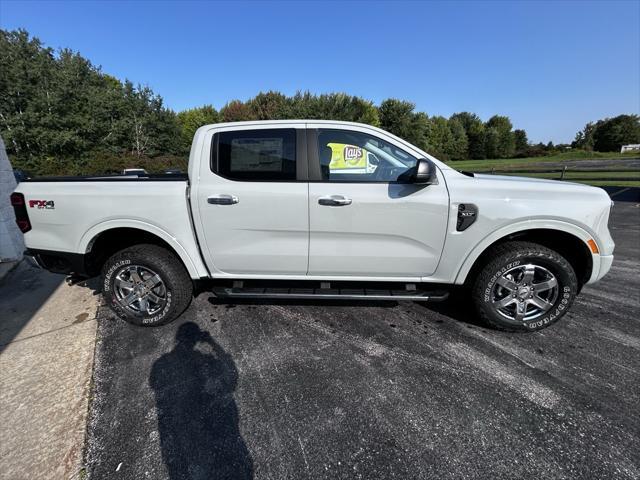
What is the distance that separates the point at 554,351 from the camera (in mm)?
2570

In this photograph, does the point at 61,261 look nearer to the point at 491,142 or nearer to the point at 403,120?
the point at 403,120

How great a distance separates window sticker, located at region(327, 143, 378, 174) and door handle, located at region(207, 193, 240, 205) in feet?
3.03

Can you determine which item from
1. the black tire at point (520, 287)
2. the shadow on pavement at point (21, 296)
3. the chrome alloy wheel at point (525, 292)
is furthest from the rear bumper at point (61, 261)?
the chrome alloy wheel at point (525, 292)

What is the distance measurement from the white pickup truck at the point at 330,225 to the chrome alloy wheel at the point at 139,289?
1cm

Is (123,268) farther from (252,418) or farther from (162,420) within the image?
(252,418)

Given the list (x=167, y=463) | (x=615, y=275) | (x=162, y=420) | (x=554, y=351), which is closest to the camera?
(x=167, y=463)

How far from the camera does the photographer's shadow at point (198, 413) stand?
1612mm

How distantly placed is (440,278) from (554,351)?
3.60 feet

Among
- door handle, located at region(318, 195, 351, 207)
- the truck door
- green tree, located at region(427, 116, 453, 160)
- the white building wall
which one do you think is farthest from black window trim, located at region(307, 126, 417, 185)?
green tree, located at region(427, 116, 453, 160)

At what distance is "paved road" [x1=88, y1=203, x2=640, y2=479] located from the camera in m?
1.64

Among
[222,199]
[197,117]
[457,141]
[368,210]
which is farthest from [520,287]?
[457,141]

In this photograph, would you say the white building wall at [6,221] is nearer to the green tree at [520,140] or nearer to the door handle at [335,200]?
the door handle at [335,200]

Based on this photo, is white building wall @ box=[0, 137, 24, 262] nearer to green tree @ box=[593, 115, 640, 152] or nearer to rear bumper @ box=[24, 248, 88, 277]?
rear bumper @ box=[24, 248, 88, 277]

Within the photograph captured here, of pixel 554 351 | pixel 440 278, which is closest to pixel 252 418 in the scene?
pixel 440 278
